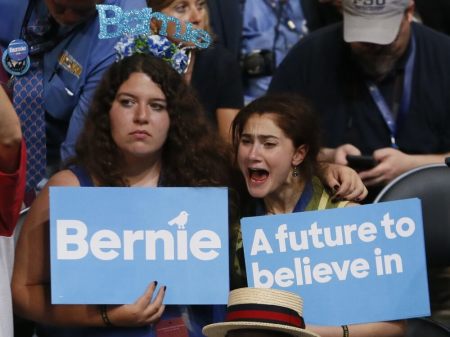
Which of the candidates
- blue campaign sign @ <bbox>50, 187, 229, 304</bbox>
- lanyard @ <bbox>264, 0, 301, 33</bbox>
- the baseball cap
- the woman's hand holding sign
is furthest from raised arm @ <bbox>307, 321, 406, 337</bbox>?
lanyard @ <bbox>264, 0, 301, 33</bbox>

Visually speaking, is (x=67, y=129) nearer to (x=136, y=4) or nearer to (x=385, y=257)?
(x=136, y=4)

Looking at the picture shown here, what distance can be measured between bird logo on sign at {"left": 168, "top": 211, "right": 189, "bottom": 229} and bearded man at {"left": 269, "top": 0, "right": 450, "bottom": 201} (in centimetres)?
135

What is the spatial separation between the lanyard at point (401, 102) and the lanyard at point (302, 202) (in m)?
1.02

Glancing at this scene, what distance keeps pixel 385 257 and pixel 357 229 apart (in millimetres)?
155

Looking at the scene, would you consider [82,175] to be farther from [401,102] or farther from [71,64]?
[401,102]

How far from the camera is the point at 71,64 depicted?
5.80m

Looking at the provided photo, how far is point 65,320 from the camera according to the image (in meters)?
5.19

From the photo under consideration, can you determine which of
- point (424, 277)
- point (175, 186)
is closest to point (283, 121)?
point (175, 186)

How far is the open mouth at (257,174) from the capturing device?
548 cm

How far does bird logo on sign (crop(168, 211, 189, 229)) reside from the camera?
518 cm

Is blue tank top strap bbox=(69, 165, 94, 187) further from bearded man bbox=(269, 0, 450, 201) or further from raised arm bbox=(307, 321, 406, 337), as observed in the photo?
bearded man bbox=(269, 0, 450, 201)

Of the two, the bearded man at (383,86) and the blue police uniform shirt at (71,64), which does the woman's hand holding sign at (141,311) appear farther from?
the bearded man at (383,86)

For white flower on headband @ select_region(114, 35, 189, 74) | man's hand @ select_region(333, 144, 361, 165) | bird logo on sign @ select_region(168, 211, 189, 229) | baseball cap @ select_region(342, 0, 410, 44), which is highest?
baseball cap @ select_region(342, 0, 410, 44)

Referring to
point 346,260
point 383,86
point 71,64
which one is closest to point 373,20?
point 383,86
